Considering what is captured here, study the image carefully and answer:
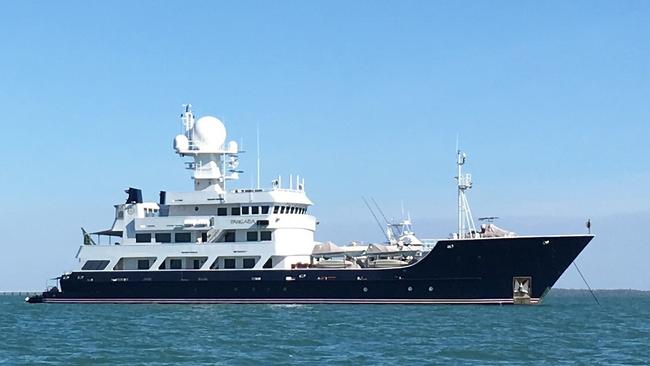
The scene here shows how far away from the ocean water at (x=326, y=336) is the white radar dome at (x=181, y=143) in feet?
31.8

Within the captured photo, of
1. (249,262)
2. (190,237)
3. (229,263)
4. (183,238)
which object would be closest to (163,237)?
(183,238)

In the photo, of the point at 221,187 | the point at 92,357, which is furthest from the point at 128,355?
the point at 221,187

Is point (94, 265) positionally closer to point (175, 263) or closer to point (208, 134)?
point (175, 263)

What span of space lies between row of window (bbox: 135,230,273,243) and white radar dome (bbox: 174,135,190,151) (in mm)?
4611

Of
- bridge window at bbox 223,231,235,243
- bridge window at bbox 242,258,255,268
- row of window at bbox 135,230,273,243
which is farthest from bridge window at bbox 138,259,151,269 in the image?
bridge window at bbox 242,258,255,268

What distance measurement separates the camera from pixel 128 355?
100ft

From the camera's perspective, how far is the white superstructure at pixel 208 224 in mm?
53781

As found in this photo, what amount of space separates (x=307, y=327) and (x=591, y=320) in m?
13.7

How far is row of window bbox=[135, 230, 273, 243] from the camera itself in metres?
53.9

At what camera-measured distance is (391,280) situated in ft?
168

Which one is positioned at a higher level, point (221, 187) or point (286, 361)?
point (221, 187)

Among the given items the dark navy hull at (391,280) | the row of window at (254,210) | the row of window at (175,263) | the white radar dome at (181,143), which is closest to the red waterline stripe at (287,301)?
the dark navy hull at (391,280)

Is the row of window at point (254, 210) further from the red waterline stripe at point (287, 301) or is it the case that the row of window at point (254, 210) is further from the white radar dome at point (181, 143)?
the red waterline stripe at point (287, 301)

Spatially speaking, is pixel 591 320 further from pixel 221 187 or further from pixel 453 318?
pixel 221 187
